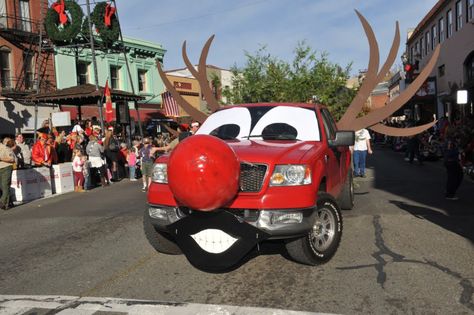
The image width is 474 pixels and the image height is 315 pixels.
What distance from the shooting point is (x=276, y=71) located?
16359 millimetres

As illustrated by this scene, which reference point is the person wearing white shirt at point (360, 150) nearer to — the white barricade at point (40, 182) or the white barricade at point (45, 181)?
the white barricade at point (40, 182)

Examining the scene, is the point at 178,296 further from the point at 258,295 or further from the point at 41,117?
the point at 41,117

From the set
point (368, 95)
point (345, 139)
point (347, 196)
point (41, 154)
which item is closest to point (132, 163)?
point (41, 154)

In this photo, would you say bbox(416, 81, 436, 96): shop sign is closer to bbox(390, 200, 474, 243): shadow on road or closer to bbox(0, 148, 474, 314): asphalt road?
bbox(0, 148, 474, 314): asphalt road

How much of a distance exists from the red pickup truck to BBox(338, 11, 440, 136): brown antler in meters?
2.49

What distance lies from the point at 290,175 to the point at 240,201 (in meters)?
0.55

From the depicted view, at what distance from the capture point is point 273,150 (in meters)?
4.61

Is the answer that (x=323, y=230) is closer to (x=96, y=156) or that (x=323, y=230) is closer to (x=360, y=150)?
(x=360, y=150)

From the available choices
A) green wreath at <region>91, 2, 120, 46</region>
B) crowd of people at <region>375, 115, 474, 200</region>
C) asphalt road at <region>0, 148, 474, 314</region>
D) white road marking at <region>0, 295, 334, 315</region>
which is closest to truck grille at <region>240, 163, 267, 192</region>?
asphalt road at <region>0, 148, 474, 314</region>

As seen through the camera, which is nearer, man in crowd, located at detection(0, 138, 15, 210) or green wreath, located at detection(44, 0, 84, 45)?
man in crowd, located at detection(0, 138, 15, 210)

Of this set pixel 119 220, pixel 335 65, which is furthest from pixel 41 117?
pixel 119 220

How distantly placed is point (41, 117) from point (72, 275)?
21451 mm

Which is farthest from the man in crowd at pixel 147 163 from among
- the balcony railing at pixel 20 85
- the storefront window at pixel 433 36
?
the storefront window at pixel 433 36

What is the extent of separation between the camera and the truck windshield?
18.3 feet
